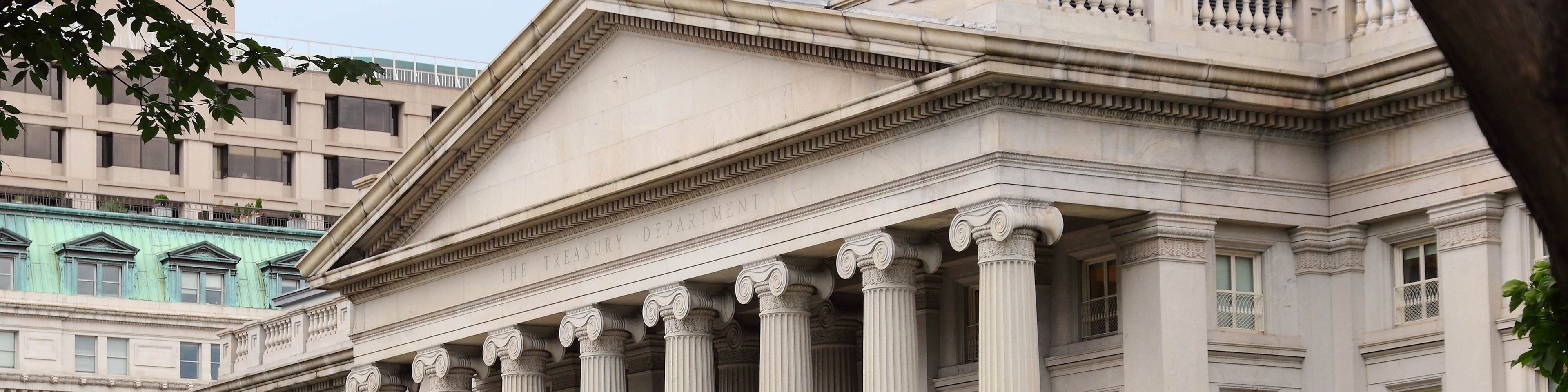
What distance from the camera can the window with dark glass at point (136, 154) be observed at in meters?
91.1

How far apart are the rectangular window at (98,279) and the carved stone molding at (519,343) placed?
126ft

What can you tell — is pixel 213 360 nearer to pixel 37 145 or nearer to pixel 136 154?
pixel 37 145

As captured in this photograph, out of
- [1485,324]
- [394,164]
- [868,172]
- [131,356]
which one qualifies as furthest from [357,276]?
[131,356]

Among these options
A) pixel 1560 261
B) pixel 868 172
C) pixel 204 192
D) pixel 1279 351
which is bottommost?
pixel 1560 261

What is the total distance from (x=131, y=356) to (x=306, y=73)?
21.7 m

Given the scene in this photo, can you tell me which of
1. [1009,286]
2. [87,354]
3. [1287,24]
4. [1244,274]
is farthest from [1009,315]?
[87,354]

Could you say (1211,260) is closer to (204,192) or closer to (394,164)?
(394,164)

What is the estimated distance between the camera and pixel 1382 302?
29.2m

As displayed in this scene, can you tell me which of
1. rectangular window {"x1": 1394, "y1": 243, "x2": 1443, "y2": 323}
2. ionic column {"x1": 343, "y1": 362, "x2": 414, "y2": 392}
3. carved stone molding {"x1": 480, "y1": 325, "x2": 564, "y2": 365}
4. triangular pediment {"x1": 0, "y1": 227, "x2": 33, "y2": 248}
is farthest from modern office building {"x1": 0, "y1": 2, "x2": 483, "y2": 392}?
rectangular window {"x1": 1394, "y1": 243, "x2": 1443, "y2": 323}

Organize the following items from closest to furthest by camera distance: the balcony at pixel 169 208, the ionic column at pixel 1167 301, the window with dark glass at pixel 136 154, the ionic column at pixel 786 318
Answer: the ionic column at pixel 1167 301 < the ionic column at pixel 786 318 < the balcony at pixel 169 208 < the window with dark glass at pixel 136 154

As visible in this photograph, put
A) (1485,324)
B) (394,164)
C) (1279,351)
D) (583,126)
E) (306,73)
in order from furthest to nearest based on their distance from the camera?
(306,73)
(394,164)
(583,126)
(1279,351)
(1485,324)

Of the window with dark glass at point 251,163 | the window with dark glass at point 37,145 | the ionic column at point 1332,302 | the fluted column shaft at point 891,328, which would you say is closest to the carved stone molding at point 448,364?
the fluted column shaft at point 891,328

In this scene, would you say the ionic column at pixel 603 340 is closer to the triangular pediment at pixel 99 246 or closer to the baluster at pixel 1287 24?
the baluster at pixel 1287 24

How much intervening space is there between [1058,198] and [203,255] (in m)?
52.6
